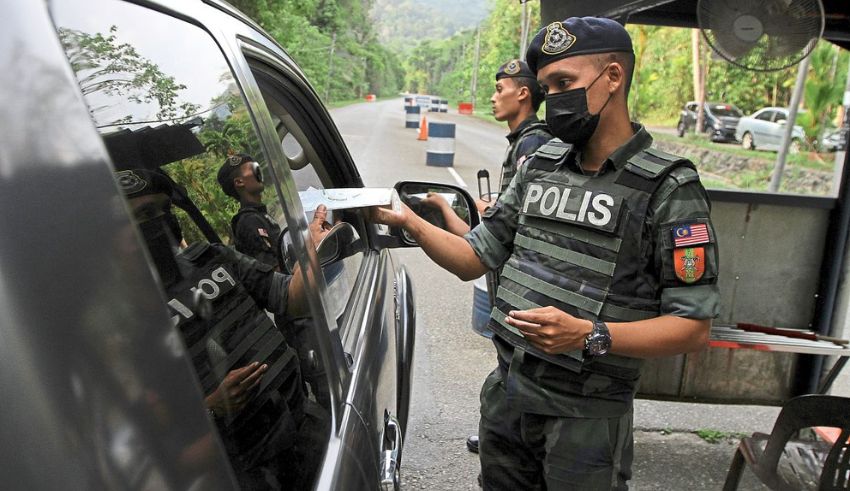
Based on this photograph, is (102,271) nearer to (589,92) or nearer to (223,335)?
(223,335)

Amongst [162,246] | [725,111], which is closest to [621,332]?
[162,246]

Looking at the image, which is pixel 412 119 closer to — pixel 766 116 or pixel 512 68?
pixel 766 116

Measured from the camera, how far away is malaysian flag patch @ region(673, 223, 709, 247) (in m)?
1.62

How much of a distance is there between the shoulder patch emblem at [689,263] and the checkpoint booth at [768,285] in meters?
1.49

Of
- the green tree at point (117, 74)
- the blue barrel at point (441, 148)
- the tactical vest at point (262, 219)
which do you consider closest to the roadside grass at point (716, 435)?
the tactical vest at point (262, 219)

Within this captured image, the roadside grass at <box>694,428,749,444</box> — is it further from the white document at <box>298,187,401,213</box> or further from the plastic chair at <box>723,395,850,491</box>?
the white document at <box>298,187,401,213</box>

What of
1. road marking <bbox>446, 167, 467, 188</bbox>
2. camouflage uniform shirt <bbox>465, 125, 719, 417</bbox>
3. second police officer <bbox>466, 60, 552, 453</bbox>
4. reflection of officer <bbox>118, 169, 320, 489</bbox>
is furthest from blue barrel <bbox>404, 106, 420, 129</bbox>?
reflection of officer <bbox>118, 169, 320, 489</bbox>

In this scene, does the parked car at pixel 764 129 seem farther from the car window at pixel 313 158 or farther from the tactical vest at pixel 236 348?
the tactical vest at pixel 236 348

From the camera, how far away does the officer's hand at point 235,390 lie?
0.93 metres

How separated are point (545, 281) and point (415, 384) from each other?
2.50 m

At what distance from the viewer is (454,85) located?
280ft

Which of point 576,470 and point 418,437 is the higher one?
point 576,470

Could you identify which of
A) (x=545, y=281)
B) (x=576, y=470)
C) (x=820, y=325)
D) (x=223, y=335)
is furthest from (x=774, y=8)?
(x=223, y=335)

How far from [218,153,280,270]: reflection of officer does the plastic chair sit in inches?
69.9
